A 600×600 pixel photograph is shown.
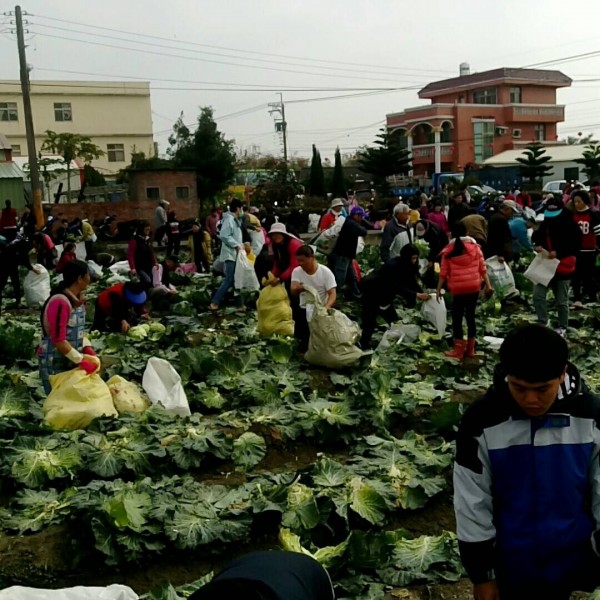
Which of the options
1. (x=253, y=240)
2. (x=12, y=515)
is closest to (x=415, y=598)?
(x=12, y=515)

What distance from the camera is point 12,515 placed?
4797 millimetres

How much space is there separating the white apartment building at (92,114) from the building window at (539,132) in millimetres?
30934

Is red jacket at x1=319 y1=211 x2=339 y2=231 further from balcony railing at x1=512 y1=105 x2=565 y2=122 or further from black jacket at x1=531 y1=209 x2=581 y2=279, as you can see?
balcony railing at x1=512 y1=105 x2=565 y2=122

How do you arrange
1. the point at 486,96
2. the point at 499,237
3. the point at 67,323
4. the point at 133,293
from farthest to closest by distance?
the point at 486,96
the point at 499,237
the point at 133,293
the point at 67,323

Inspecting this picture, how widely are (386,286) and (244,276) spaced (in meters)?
3.57

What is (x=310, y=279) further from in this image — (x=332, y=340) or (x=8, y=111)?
(x=8, y=111)

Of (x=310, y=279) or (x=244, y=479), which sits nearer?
(x=244, y=479)

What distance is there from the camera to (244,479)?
540 cm

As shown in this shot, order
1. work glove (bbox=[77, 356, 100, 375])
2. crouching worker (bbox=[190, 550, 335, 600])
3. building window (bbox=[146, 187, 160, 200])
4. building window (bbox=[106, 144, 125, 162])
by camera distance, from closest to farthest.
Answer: crouching worker (bbox=[190, 550, 335, 600]) → work glove (bbox=[77, 356, 100, 375]) → building window (bbox=[146, 187, 160, 200]) → building window (bbox=[106, 144, 125, 162])

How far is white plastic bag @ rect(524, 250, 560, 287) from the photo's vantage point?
28.5ft

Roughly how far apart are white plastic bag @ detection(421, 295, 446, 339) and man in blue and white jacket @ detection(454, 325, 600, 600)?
6311mm

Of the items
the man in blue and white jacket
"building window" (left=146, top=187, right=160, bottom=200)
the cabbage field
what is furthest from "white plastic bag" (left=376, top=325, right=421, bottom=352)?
"building window" (left=146, top=187, right=160, bottom=200)

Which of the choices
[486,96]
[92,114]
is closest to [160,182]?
[92,114]

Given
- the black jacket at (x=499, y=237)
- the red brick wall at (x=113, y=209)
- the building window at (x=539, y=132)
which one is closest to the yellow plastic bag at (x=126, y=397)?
the black jacket at (x=499, y=237)
